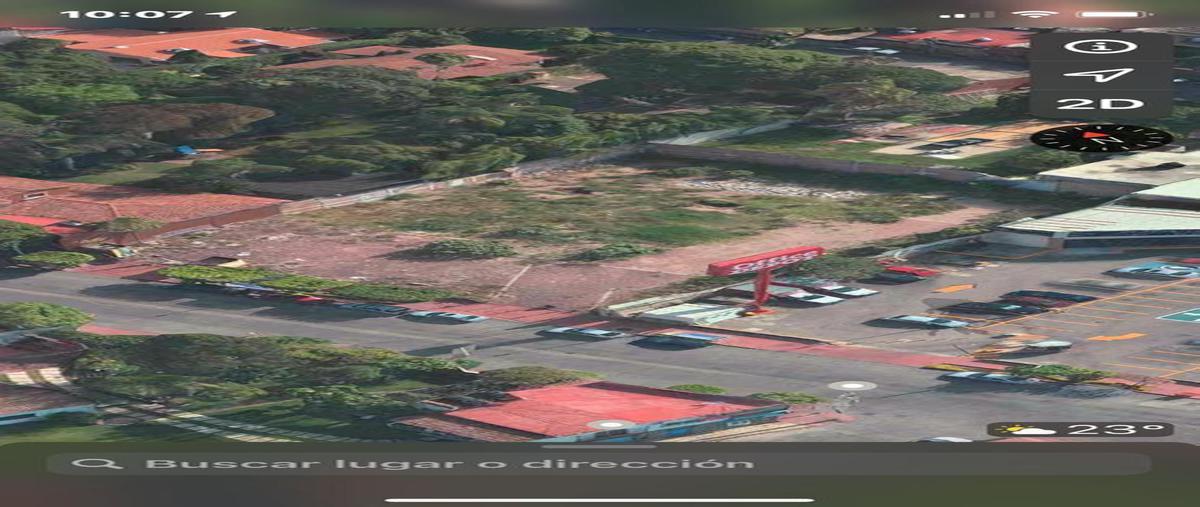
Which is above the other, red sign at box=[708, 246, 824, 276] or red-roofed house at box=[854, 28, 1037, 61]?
red-roofed house at box=[854, 28, 1037, 61]

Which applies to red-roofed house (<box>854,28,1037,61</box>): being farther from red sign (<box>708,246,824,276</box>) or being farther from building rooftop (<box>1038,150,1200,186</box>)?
red sign (<box>708,246,824,276</box>)

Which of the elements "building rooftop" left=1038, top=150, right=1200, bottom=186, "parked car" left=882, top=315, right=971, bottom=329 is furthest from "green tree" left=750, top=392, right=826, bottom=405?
"building rooftop" left=1038, top=150, right=1200, bottom=186

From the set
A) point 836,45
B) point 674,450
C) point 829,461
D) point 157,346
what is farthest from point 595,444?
point 836,45

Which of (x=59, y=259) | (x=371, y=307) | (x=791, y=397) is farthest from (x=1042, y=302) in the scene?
(x=59, y=259)

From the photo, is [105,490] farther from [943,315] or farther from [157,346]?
[943,315]

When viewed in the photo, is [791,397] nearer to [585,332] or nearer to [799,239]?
[585,332]

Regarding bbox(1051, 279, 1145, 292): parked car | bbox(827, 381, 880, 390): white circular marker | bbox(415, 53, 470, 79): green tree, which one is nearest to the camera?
bbox(827, 381, 880, 390): white circular marker

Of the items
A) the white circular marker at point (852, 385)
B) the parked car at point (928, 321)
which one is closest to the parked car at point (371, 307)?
the white circular marker at point (852, 385)
